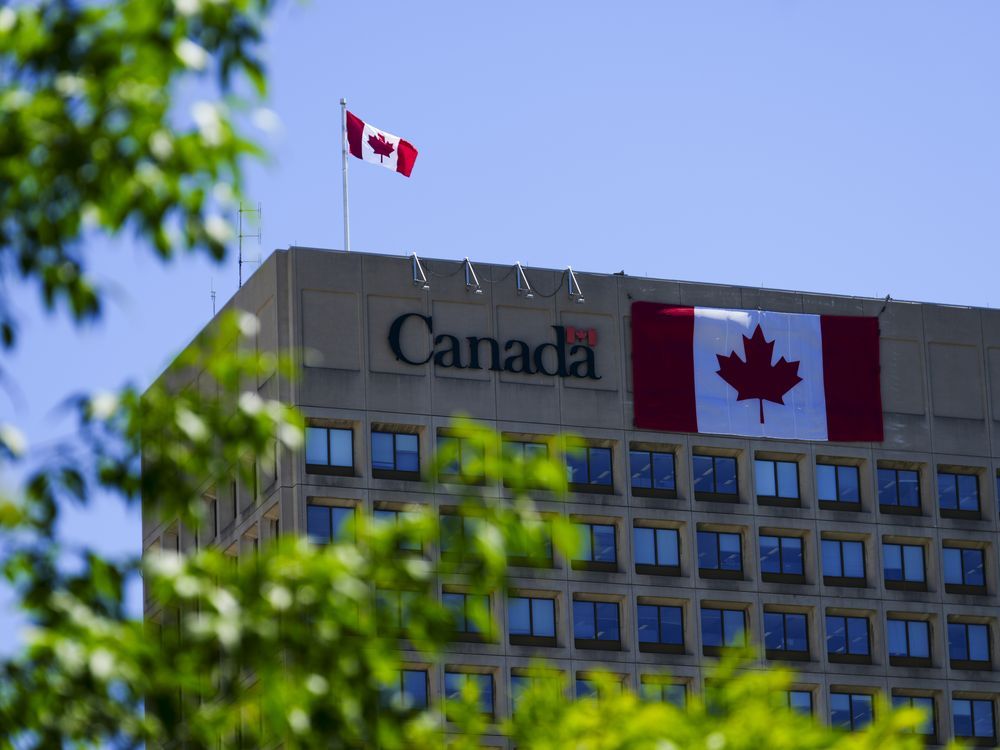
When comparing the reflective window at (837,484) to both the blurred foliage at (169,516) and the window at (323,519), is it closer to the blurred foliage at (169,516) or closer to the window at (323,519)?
the window at (323,519)

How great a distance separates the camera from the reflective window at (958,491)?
98875mm

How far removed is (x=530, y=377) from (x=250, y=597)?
253 feet

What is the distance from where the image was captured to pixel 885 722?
989 inches

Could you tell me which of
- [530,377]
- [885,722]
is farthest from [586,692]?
[885,722]

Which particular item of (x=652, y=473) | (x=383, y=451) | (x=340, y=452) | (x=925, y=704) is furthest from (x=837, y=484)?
(x=340, y=452)

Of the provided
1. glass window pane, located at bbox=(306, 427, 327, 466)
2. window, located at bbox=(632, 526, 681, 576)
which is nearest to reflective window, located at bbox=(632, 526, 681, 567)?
window, located at bbox=(632, 526, 681, 576)

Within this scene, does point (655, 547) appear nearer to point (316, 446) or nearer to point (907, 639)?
point (907, 639)

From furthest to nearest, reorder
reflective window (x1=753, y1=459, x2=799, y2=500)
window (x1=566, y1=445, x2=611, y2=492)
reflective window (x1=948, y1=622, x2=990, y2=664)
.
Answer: reflective window (x1=948, y1=622, x2=990, y2=664), reflective window (x1=753, y1=459, x2=799, y2=500), window (x1=566, y1=445, x2=611, y2=492)

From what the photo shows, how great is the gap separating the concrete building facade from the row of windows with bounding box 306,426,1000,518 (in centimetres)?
9

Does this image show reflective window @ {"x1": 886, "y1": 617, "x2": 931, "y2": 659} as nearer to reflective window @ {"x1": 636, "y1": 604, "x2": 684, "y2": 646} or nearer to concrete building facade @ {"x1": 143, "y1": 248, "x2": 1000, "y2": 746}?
concrete building facade @ {"x1": 143, "y1": 248, "x2": 1000, "y2": 746}

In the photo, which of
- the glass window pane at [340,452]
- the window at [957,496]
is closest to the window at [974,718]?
the window at [957,496]

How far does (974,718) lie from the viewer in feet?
317

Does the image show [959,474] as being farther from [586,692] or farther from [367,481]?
[367,481]

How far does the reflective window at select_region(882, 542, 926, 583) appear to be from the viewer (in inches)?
3826
